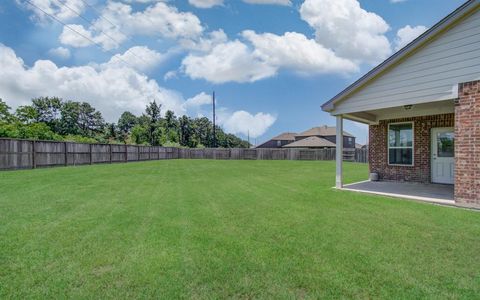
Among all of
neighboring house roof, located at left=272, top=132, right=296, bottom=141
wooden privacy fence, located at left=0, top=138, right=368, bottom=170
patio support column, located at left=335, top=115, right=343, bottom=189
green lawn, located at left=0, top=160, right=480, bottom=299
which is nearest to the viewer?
green lawn, located at left=0, top=160, right=480, bottom=299

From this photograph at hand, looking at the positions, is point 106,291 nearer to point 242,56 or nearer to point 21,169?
point 21,169

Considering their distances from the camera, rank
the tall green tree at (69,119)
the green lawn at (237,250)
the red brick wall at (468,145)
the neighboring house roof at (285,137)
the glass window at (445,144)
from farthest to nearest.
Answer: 1. the neighboring house roof at (285,137)
2. the tall green tree at (69,119)
3. the glass window at (445,144)
4. the red brick wall at (468,145)
5. the green lawn at (237,250)

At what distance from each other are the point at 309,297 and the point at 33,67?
30674mm

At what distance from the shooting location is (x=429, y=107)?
880 centimetres

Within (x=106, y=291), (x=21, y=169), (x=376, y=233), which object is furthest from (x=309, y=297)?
(x=21, y=169)

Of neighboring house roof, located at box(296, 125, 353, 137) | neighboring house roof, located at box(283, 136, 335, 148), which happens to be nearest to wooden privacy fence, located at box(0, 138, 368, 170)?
neighboring house roof, located at box(283, 136, 335, 148)

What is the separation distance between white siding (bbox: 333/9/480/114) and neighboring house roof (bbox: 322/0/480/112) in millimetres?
131

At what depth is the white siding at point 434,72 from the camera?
19.3ft

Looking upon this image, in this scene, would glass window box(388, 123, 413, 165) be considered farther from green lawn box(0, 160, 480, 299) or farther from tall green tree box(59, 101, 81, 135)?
tall green tree box(59, 101, 81, 135)

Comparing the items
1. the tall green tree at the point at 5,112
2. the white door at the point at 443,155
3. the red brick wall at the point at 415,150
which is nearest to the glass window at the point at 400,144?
the red brick wall at the point at 415,150

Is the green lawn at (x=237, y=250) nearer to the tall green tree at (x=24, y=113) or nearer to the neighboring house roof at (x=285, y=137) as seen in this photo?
the tall green tree at (x=24, y=113)

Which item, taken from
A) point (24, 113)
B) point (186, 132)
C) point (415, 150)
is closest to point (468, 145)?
point (415, 150)

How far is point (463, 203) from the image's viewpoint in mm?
5836

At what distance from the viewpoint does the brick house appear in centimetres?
577
